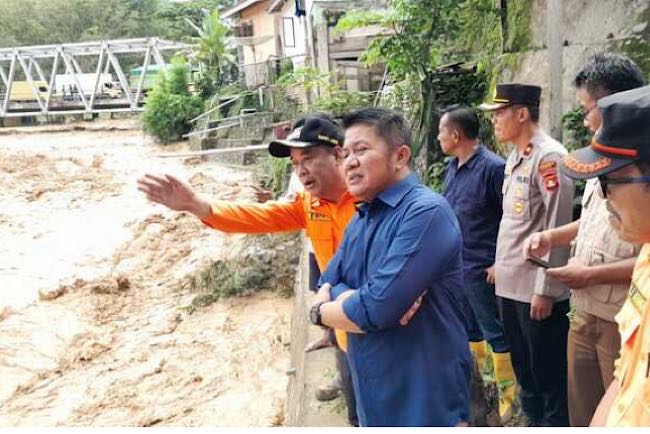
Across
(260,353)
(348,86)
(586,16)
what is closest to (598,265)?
(586,16)

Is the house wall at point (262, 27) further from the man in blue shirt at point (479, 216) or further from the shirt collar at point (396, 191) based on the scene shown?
the shirt collar at point (396, 191)

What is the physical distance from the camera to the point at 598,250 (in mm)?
2217

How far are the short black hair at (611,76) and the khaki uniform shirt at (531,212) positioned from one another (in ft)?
1.41

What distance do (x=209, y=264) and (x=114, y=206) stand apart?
18.9 ft

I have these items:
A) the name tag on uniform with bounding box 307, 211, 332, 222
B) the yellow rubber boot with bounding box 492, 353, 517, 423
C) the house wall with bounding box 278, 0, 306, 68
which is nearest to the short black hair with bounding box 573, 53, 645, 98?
the name tag on uniform with bounding box 307, 211, 332, 222

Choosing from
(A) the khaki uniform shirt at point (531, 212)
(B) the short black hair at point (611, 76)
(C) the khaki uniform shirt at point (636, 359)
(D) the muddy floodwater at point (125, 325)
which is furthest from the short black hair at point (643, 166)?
(D) the muddy floodwater at point (125, 325)

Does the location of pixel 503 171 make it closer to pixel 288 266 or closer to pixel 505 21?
pixel 505 21

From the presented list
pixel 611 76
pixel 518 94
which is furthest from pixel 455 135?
pixel 611 76

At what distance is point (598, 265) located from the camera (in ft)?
7.09

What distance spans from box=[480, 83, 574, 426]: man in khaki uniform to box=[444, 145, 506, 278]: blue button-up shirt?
340mm

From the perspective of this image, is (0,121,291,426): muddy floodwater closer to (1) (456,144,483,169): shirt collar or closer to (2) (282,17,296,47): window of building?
(1) (456,144,483,169): shirt collar

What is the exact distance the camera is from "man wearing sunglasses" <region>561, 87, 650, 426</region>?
1296 mm

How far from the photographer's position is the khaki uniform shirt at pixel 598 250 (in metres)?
2.16

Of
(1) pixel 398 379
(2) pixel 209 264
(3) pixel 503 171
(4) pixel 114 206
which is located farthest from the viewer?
(4) pixel 114 206
